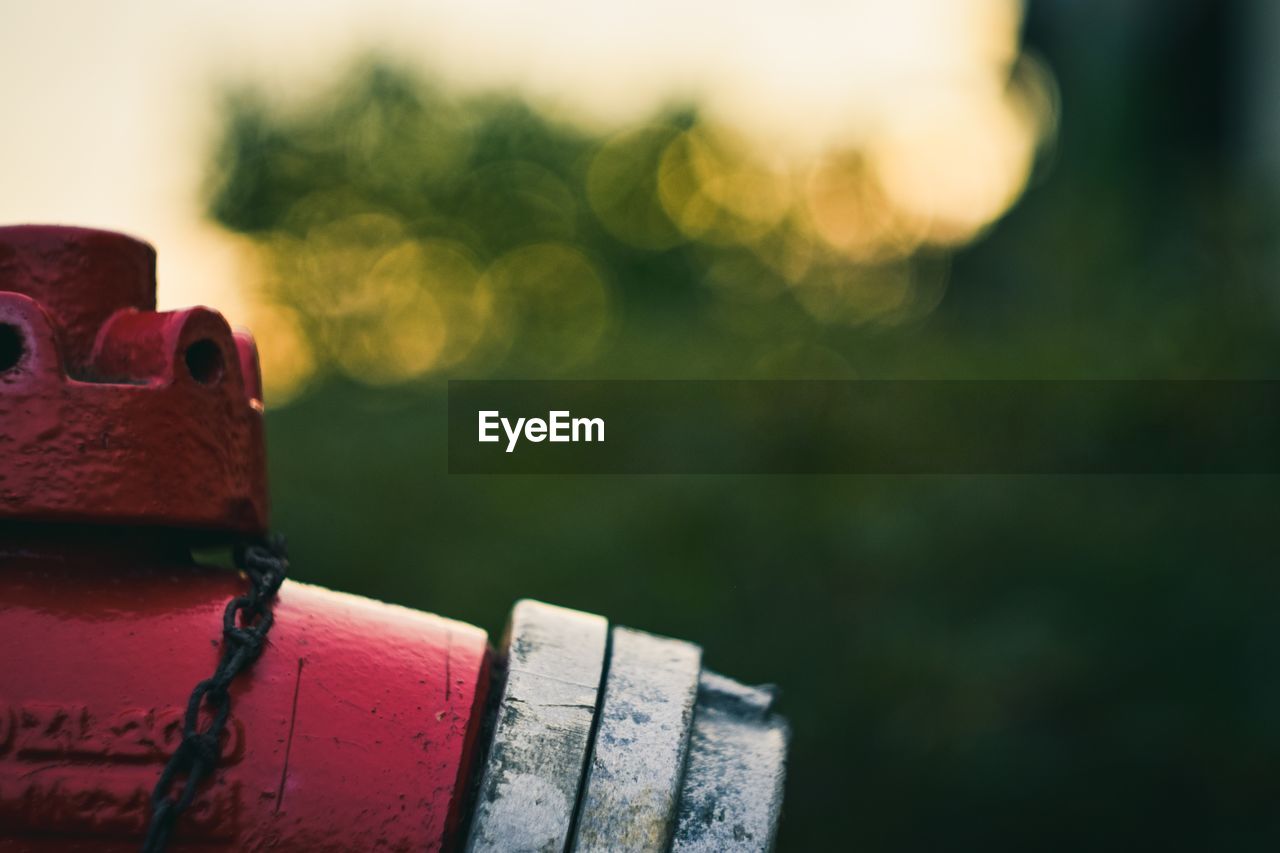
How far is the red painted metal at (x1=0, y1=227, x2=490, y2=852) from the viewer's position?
0.93 m

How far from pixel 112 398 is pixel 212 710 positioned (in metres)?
0.31

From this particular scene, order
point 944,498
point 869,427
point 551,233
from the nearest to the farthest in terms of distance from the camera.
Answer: point 944,498 → point 869,427 → point 551,233

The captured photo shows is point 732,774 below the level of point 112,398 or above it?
below

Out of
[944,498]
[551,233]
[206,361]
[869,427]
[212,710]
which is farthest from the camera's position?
[551,233]

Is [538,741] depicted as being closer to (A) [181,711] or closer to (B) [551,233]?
(A) [181,711]

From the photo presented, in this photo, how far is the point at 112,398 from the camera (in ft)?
3.32

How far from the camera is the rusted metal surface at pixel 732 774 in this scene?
1.00 metres

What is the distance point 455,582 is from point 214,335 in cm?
341

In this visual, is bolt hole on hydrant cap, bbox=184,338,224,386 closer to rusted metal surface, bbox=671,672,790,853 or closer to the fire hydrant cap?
the fire hydrant cap

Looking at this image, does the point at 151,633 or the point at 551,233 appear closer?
the point at 151,633

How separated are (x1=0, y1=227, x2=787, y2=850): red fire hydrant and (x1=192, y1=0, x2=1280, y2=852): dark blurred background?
2.27 metres

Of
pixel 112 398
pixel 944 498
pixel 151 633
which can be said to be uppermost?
pixel 112 398

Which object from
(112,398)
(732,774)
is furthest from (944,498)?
(112,398)

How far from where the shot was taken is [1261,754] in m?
2.83
